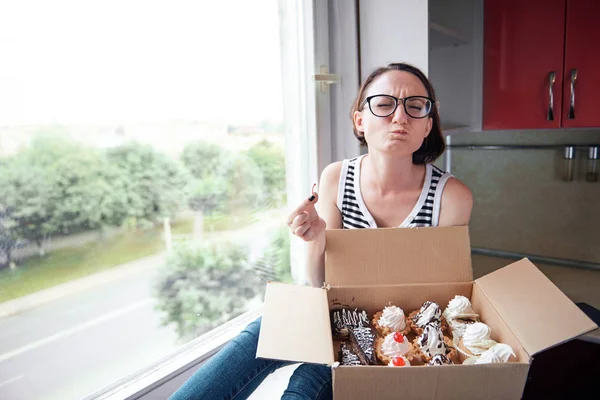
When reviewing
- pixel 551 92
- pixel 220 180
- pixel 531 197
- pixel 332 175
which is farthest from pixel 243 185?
pixel 531 197

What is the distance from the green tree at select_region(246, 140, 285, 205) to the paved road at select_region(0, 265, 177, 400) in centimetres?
52

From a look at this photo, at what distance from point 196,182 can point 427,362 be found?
0.83 meters

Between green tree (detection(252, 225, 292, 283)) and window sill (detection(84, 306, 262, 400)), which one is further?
green tree (detection(252, 225, 292, 283))

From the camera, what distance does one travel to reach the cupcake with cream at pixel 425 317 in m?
0.91

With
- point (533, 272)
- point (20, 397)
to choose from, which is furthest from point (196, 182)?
point (533, 272)

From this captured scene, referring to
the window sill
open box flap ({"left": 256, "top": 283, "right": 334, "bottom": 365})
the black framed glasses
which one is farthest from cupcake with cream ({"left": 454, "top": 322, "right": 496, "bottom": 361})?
the window sill

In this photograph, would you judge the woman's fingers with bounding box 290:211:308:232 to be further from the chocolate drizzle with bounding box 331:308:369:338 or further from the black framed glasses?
the black framed glasses

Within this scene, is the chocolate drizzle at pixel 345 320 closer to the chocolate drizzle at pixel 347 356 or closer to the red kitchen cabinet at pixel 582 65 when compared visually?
the chocolate drizzle at pixel 347 356

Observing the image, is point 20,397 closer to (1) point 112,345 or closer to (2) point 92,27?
(1) point 112,345

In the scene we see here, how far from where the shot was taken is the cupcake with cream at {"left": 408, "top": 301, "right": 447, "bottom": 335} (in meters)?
0.91

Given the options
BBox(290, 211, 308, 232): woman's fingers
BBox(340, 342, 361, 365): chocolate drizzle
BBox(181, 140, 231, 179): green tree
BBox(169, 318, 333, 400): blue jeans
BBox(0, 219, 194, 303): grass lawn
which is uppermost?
BBox(181, 140, 231, 179): green tree

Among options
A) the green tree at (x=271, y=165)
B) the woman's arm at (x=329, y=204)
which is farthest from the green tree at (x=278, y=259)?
the woman's arm at (x=329, y=204)

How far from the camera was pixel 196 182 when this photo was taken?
1.30m

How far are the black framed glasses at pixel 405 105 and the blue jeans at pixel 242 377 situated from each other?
0.62 metres
